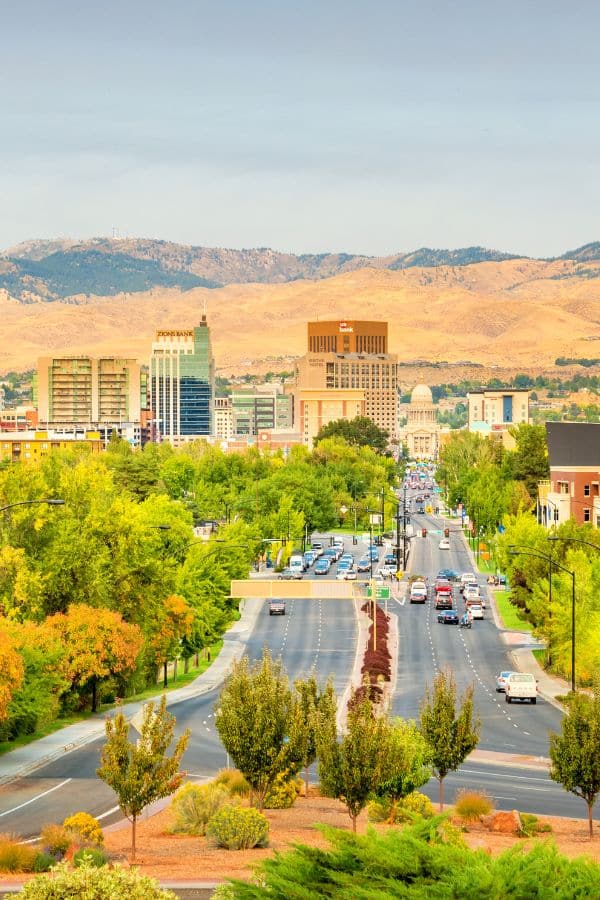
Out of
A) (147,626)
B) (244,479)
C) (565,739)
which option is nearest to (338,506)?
(244,479)

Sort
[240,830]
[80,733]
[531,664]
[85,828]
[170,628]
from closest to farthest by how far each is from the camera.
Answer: [240,830] < [85,828] < [80,733] < [170,628] < [531,664]

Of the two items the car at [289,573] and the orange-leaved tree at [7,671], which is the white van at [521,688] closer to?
the orange-leaved tree at [7,671]

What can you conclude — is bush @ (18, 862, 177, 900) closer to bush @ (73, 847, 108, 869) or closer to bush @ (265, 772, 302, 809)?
bush @ (73, 847, 108, 869)

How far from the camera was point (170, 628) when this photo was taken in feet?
256

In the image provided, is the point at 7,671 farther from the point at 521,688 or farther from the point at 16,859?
the point at 521,688

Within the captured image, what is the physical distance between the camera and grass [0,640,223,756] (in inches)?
2395

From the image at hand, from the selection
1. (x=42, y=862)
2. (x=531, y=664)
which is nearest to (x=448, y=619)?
(x=531, y=664)

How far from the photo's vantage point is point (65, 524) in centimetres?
7262

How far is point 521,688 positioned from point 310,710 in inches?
1079

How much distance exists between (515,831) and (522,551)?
177 ft

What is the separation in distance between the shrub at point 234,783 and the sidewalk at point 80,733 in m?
3.62

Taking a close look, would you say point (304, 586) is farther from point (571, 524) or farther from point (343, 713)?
point (571, 524)

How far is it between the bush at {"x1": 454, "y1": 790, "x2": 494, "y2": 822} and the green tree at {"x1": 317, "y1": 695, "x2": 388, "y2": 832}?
408 cm

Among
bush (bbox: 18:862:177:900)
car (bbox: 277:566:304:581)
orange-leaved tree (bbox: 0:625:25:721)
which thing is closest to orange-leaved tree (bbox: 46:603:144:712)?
orange-leaved tree (bbox: 0:625:25:721)
